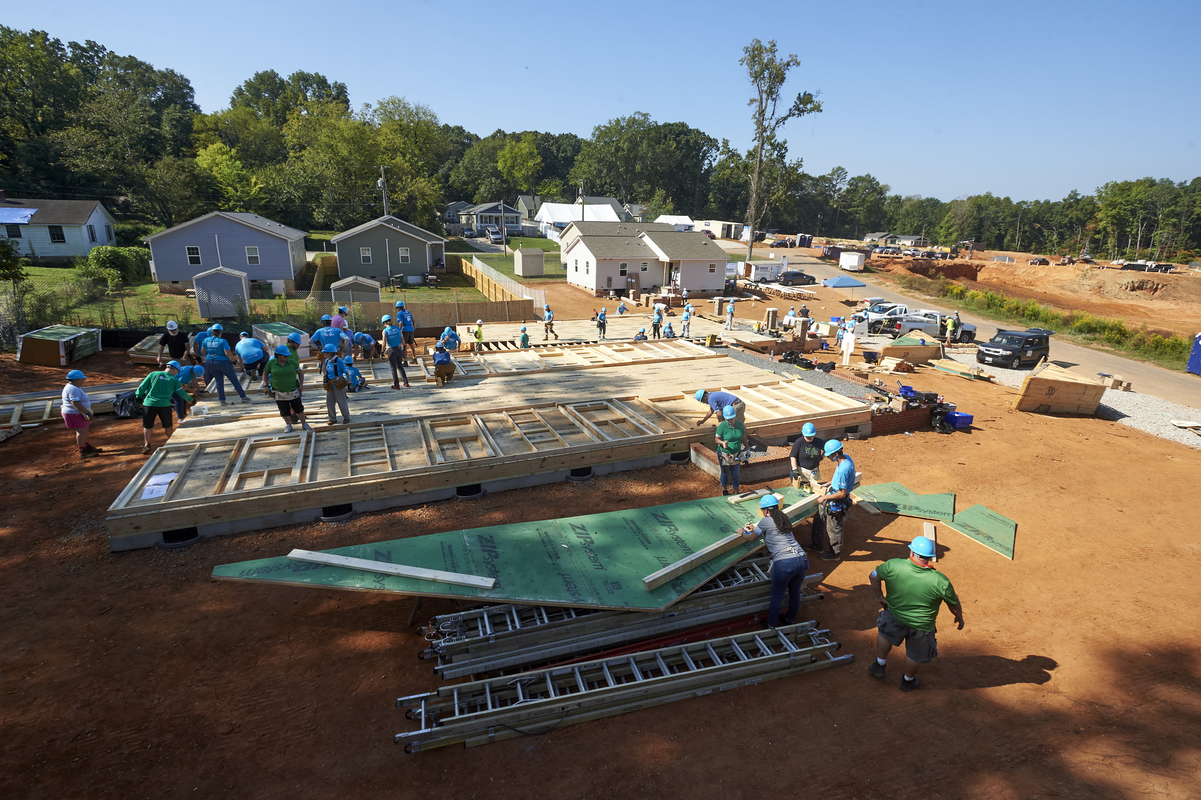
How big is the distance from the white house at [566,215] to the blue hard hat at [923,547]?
61872 millimetres

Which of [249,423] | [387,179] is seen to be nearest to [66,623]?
[249,423]

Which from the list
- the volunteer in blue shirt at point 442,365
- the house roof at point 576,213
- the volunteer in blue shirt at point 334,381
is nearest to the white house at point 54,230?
the volunteer in blue shirt at point 442,365

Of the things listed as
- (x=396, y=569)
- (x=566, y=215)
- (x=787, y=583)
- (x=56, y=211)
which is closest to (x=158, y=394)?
(x=396, y=569)

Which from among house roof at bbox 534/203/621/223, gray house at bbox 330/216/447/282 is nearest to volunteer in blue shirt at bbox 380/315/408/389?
gray house at bbox 330/216/447/282

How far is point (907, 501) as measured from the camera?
9859 millimetres

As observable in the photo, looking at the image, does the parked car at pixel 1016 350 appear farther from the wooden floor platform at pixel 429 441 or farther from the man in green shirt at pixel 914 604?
the man in green shirt at pixel 914 604

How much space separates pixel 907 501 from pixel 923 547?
17.2ft

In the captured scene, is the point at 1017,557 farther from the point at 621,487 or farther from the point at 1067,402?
the point at 1067,402

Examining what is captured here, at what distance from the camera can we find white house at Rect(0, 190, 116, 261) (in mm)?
34312

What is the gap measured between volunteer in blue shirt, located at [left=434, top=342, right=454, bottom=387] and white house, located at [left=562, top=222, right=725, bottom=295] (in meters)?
22.9

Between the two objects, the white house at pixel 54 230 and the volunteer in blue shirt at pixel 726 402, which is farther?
the white house at pixel 54 230

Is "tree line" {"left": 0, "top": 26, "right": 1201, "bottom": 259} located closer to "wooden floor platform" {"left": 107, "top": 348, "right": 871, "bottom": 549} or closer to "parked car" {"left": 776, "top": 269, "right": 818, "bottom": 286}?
"parked car" {"left": 776, "top": 269, "right": 818, "bottom": 286}

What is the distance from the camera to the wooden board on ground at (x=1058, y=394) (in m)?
15.5

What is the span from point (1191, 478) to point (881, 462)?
6966 mm
